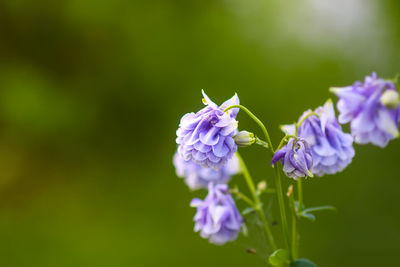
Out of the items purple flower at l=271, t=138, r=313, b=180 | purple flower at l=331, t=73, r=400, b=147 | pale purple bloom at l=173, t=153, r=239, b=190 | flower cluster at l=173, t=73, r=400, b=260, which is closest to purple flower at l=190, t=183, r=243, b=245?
flower cluster at l=173, t=73, r=400, b=260

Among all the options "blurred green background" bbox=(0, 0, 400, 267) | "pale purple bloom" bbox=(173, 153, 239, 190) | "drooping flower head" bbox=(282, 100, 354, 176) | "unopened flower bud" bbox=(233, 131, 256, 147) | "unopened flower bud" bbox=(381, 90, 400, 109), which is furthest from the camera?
"blurred green background" bbox=(0, 0, 400, 267)

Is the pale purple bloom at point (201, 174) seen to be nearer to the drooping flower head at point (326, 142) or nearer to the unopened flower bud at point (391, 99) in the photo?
the drooping flower head at point (326, 142)

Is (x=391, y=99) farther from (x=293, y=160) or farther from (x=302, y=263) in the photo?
(x=302, y=263)

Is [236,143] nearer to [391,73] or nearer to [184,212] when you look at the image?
[184,212]

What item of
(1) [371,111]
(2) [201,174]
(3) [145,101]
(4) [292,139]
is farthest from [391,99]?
(3) [145,101]

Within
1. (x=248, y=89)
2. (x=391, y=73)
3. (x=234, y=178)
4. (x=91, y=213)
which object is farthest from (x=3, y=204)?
(x=391, y=73)

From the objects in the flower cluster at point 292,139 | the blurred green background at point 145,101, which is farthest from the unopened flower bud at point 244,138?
the blurred green background at point 145,101

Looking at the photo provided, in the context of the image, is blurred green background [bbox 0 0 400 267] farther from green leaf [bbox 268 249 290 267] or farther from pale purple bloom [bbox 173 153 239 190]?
green leaf [bbox 268 249 290 267]
